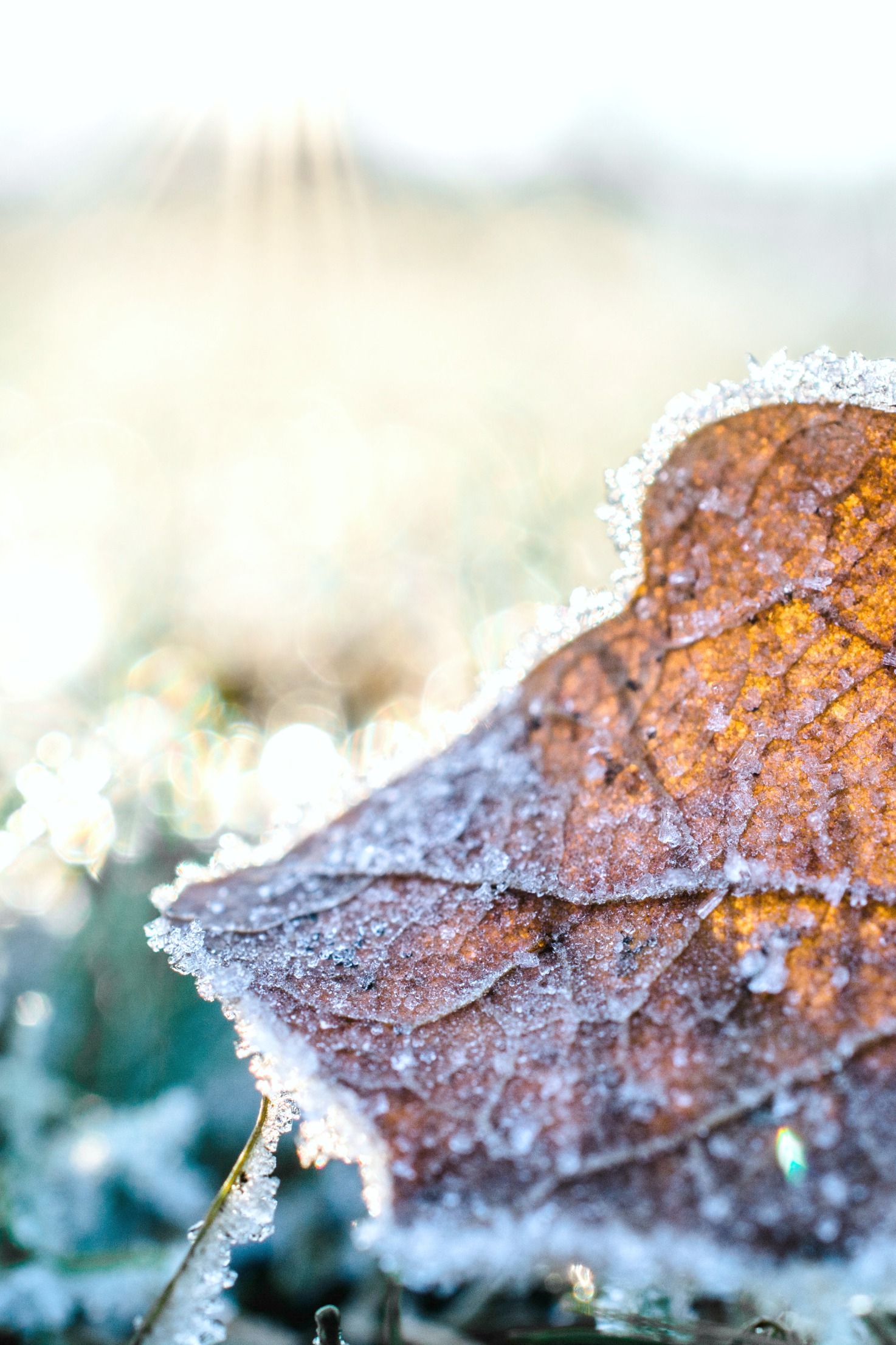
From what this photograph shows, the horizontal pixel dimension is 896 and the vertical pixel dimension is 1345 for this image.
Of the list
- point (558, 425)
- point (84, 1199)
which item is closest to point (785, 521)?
point (84, 1199)

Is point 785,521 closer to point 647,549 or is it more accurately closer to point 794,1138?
point 647,549

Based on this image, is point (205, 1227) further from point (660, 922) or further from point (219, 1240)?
point (660, 922)

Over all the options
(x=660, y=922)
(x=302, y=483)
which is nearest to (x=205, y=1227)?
(x=660, y=922)

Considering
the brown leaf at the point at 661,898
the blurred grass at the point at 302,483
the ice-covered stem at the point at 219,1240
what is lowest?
the ice-covered stem at the point at 219,1240

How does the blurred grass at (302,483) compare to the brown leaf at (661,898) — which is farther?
the blurred grass at (302,483)

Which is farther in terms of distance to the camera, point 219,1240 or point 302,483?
point 302,483

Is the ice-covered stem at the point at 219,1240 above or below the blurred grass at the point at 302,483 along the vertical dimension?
below

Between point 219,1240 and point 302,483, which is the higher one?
point 302,483
